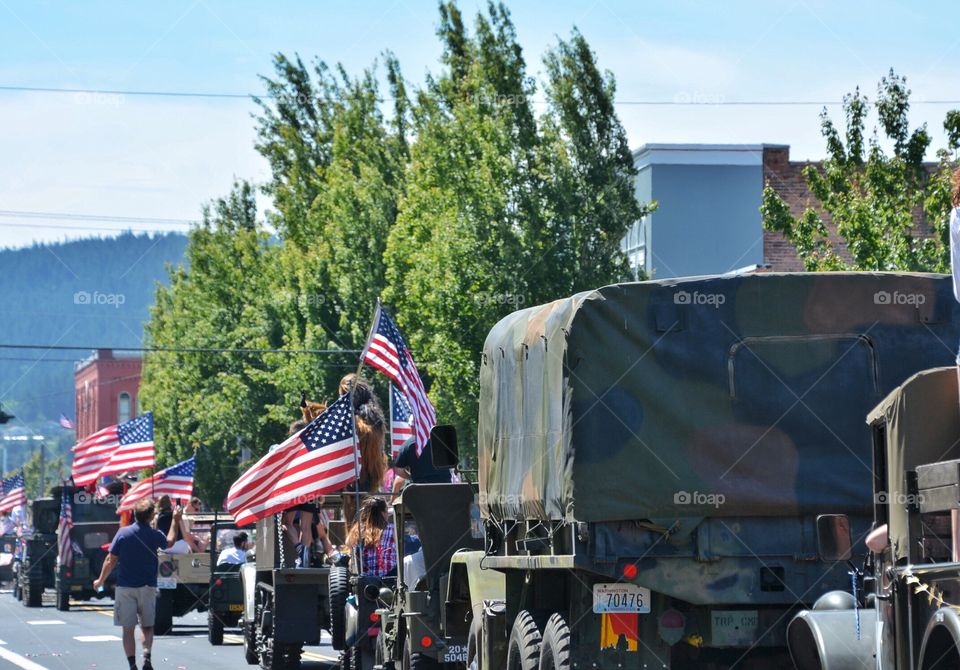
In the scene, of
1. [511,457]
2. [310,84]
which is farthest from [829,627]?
[310,84]

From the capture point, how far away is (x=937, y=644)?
5949 mm

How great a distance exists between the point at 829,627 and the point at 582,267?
2202 centimetres

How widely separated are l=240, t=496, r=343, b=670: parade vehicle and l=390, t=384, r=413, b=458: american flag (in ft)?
12.2

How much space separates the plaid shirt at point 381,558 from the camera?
1425 centimetres

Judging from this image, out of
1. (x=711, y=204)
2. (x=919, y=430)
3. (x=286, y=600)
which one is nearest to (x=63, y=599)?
(x=711, y=204)

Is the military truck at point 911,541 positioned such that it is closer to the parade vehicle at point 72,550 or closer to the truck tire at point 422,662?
the truck tire at point 422,662

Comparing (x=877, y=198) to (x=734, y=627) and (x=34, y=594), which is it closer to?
(x=734, y=627)

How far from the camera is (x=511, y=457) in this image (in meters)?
10.4

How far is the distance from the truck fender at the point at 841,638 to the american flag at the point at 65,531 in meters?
28.4

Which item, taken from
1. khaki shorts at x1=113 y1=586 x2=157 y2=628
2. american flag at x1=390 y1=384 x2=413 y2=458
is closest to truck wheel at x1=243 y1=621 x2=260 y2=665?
khaki shorts at x1=113 y1=586 x2=157 y2=628

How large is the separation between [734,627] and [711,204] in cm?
3396

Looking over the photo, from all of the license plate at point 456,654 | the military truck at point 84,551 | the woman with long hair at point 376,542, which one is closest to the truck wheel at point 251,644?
the woman with long hair at point 376,542

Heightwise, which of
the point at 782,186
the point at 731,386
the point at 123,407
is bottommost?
the point at 731,386

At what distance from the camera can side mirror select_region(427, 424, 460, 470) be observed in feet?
39.1
